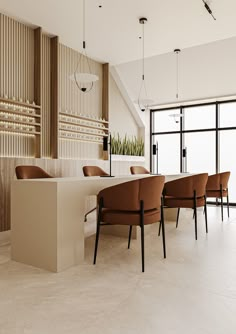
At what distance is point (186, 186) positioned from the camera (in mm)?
3670

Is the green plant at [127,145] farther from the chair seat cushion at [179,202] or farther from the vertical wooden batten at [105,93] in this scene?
the chair seat cushion at [179,202]

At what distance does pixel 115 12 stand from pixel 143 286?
3.78 metres

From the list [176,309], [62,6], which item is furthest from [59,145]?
[176,309]

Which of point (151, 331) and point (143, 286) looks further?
point (143, 286)

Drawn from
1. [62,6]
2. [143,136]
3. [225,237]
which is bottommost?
[225,237]

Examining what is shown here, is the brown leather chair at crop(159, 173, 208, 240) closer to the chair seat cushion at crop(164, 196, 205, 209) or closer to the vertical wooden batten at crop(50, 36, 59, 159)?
the chair seat cushion at crop(164, 196, 205, 209)

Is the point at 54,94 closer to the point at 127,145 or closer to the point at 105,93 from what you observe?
the point at 105,93

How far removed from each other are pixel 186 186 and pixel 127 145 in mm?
3596

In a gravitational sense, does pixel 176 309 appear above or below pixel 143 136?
below

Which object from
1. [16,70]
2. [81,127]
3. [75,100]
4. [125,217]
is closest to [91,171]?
[81,127]

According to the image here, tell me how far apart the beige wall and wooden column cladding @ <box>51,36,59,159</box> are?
81.3 inches

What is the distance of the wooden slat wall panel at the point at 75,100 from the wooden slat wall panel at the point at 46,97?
32 cm

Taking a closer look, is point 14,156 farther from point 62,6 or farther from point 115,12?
point 115,12

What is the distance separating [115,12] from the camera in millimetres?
4184
